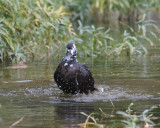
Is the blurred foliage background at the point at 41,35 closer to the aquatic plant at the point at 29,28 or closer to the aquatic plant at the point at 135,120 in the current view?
the aquatic plant at the point at 29,28

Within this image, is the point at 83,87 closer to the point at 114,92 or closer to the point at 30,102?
the point at 114,92

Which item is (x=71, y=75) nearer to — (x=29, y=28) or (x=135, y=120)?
(x=135, y=120)

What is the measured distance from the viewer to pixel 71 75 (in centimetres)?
634

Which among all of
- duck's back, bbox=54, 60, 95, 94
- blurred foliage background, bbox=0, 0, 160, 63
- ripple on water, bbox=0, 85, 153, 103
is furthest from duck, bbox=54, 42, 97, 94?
blurred foliage background, bbox=0, 0, 160, 63

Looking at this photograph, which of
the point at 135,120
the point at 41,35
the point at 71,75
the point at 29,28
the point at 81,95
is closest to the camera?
the point at 135,120

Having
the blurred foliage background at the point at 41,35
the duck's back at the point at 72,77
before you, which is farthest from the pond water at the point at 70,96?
the blurred foliage background at the point at 41,35

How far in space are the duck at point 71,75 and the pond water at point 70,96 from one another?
0.12 metres

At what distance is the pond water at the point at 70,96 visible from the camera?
4820mm

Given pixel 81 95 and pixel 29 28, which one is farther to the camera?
pixel 29 28

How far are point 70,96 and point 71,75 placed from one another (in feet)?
1.01

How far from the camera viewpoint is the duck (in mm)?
6355

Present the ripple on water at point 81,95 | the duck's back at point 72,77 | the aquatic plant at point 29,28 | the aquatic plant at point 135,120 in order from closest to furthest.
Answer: the aquatic plant at point 135,120 < the ripple on water at point 81,95 < the duck's back at point 72,77 < the aquatic plant at point 29,28

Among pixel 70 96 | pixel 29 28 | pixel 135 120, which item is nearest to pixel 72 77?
pixel 70 96

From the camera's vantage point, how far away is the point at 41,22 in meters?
8.72
